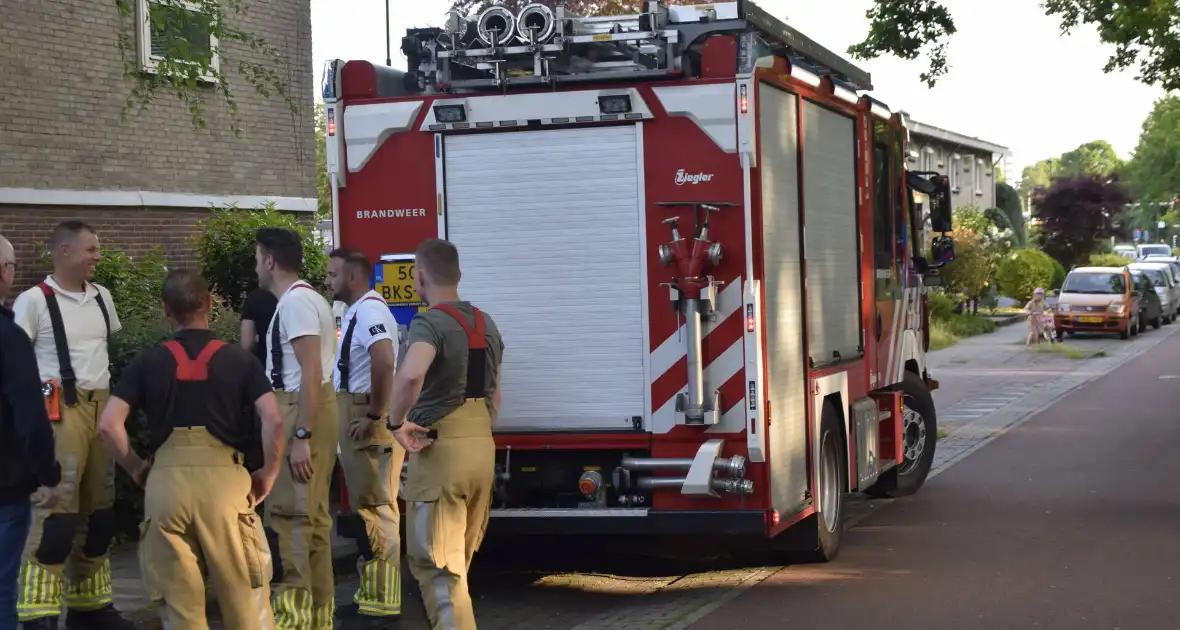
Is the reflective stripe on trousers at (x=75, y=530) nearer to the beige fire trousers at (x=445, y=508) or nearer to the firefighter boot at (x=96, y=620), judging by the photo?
the firefighter boot at (x=96, y=620)

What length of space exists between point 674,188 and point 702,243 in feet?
1.24

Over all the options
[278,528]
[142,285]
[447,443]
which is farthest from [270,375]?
[142,285]

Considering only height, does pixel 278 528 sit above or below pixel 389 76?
below

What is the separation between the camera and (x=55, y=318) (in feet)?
24.8

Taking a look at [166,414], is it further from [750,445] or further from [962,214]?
[962,214]

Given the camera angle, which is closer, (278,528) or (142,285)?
(278,528)

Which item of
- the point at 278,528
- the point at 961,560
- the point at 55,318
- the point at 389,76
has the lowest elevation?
the point at 961,560

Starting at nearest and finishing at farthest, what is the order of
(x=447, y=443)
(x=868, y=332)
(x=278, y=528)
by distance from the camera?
(x=447, y=443)
(x=278, y=528)
(x=868, y=332)

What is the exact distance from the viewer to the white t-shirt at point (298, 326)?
7.23 meters

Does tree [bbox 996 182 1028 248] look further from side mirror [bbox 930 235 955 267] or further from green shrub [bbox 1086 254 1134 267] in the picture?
side mirror [bbox 930 235 955 267]

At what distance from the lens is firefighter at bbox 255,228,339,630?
23.8 ft

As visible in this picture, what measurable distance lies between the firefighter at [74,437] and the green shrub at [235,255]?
30.5 ft

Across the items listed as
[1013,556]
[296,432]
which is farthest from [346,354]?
[1013,556]

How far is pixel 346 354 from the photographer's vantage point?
806 cm
